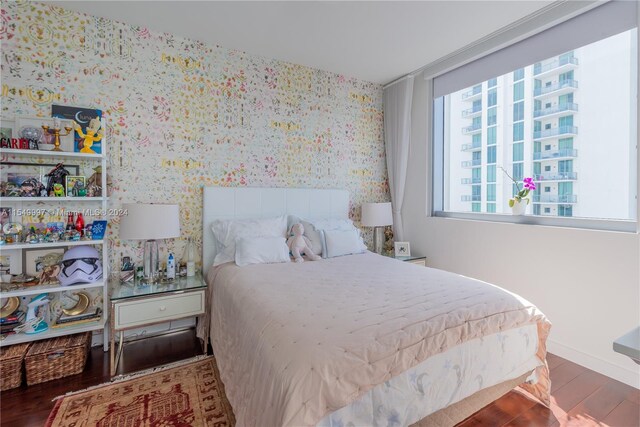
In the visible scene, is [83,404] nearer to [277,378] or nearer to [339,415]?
[277,378]

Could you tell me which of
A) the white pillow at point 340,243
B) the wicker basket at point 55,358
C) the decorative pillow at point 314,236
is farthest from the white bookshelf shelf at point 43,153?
the white pillow at point 340,243

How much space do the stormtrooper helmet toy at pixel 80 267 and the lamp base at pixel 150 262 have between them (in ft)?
0.98

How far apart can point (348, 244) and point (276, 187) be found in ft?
3.08

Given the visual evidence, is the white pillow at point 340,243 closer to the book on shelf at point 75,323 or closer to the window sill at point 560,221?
the window sill at point 560,221

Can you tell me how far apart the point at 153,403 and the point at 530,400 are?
225cm

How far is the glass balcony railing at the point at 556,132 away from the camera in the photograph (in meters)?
2.46

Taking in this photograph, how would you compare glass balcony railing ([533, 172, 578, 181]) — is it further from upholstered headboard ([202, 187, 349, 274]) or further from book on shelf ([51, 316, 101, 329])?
book on shelf ([51, 316, 101, 329])

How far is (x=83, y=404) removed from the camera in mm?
1798

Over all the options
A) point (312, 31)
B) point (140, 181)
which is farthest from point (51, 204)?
point (312, 31)

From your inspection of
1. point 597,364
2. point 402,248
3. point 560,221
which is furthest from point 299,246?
point 597,364

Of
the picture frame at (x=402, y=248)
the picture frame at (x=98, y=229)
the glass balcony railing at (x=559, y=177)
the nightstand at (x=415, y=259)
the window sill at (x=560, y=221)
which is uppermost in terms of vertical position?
the glass balcony railing at (x=559, y=177)

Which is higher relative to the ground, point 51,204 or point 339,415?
point 51,204

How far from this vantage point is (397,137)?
145 inches

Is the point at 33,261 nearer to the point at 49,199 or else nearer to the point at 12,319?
the point at 12,319
